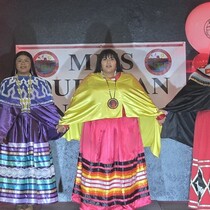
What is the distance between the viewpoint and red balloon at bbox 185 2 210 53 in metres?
4.25

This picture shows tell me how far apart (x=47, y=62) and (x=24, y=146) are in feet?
4.01

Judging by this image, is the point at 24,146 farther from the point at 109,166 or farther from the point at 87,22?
the point at 87,22

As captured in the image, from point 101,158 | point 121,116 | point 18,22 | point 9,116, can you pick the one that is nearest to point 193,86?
point 121,116

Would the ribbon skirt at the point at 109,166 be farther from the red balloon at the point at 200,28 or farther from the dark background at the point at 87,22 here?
the dark background at the point at 87,22

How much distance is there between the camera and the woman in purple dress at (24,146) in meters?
4.18

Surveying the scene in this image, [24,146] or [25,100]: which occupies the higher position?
[25,100]

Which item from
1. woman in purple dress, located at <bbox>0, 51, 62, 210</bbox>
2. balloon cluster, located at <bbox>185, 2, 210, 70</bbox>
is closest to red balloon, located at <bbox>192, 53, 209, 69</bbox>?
balloon cluster, located at <bbox>185, 2, 210, 70</bbox>

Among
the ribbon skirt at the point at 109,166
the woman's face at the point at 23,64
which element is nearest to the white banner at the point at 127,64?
the woman's face at the point at 23,64

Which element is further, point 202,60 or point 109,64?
point 202,60

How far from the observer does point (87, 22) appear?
499cm

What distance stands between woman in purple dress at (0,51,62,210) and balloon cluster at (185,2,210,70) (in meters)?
1.64

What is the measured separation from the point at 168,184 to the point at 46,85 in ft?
6.16

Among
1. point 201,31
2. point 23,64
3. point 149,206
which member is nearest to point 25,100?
point 23,64

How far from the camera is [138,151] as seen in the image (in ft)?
13.9
